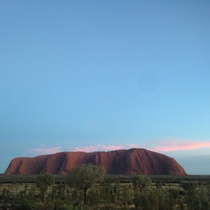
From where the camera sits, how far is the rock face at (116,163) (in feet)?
556

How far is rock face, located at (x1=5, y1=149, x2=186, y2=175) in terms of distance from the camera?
6673 inches

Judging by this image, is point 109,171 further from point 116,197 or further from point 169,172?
point 116,197

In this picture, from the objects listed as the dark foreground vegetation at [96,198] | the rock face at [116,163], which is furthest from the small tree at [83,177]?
the rock face at [116,163]

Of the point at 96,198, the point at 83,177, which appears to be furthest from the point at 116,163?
the point at 83,177

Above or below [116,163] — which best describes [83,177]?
below

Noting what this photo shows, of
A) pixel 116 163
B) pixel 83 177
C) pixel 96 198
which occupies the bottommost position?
pixel 96 198

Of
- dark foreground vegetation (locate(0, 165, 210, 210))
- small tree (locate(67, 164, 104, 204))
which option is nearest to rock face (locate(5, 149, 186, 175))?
dark foreground vegetation (locate(0, 165, 210, 210))

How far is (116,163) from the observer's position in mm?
181000

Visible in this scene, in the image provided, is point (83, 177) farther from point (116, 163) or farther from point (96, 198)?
point (116, 163)

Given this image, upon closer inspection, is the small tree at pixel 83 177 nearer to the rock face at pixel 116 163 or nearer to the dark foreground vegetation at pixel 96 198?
the dark foreground vegetation at pixel 96 198

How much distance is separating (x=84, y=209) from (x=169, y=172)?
484 ft

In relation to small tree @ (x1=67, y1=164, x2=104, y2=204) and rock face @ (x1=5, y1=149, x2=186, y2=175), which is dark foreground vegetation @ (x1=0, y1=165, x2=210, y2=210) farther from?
rock face @ (x1=5, y1=149, x2=186, y2=175)

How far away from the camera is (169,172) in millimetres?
165875

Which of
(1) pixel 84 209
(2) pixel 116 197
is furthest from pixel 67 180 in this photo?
(1) pixel 84 209
